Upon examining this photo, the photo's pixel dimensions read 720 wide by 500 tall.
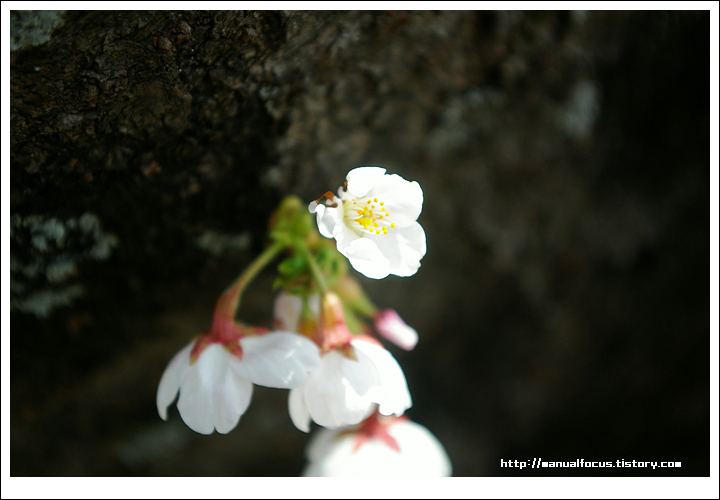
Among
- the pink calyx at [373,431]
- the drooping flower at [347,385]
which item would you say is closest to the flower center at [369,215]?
Result: the drooping flower at [347,385]

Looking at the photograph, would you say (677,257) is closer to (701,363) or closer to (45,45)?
(701,363)

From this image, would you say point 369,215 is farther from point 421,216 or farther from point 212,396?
point 421,216

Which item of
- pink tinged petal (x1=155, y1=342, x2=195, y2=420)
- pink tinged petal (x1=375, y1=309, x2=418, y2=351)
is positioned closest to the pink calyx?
pink tinged petal (x1=375, y1=309, x2=418, y2=351)

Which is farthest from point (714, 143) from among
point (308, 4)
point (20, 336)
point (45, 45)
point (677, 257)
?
point (20, 336)

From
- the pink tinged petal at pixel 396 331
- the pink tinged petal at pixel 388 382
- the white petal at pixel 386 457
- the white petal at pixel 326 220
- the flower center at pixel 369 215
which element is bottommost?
the white petal at pixel 386 457

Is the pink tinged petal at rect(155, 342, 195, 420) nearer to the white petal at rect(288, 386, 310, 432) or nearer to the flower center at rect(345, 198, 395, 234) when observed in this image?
the white petal at rect(288, 386, 310, 432)

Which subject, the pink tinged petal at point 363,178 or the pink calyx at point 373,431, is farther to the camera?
the pink calyx at point 373,431

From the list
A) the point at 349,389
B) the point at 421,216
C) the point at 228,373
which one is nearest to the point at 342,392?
the point at 349,389

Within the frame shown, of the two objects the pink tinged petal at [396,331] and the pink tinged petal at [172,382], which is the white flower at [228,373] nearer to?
the pink tinged petal at [172,382]
